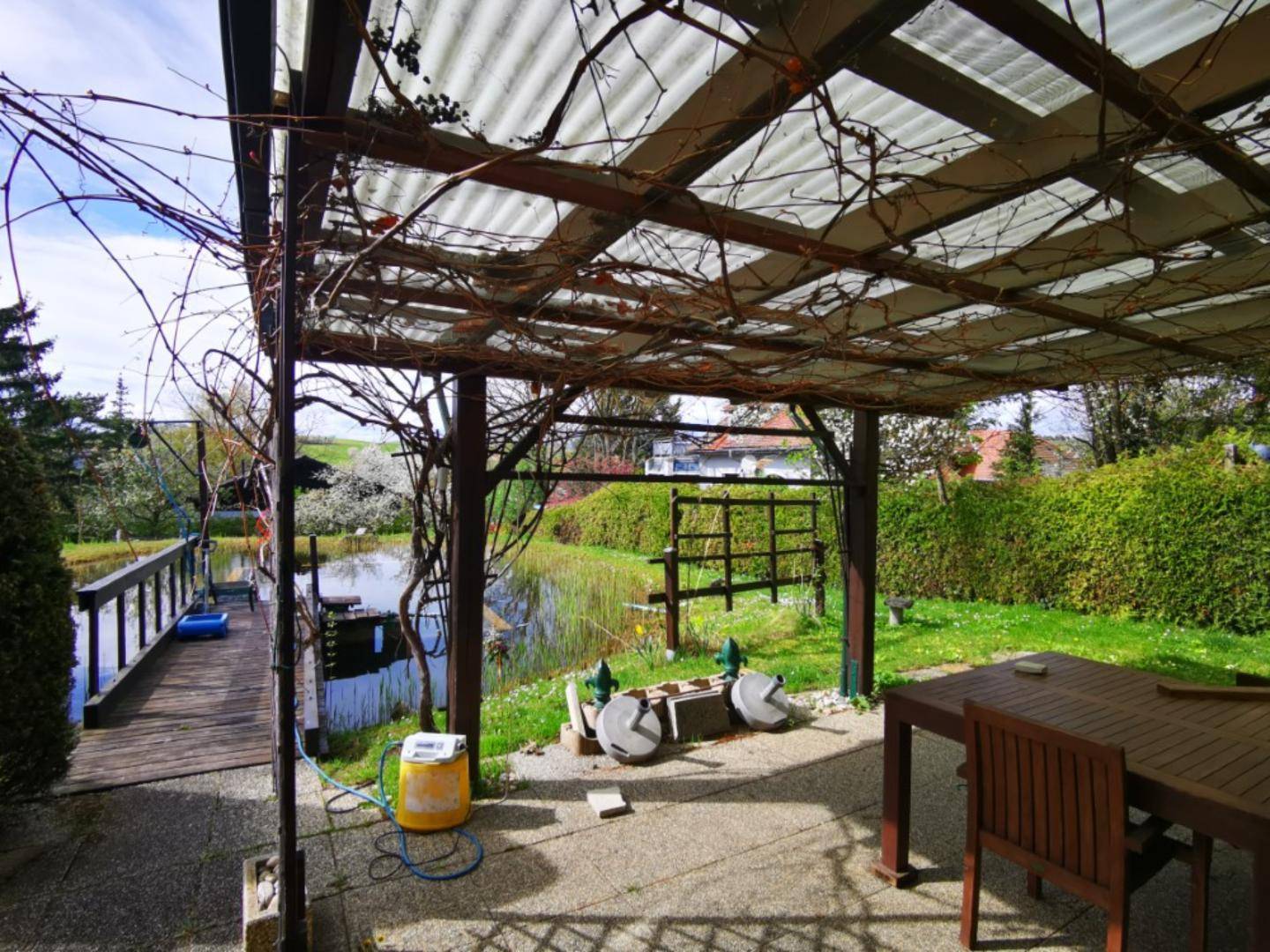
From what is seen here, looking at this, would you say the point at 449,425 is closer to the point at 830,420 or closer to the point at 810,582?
the point at 810,582

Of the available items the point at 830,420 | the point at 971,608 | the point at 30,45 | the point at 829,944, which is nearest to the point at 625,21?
the point at 30,45

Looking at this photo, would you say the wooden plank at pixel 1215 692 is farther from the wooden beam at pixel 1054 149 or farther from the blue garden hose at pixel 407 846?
the blue garden hose at pixel 407 846

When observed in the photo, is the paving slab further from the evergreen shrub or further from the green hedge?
the green hedge

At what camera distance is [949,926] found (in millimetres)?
2367

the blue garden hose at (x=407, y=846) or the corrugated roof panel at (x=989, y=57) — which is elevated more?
the corrugated roof panel at (x=989, y=57)

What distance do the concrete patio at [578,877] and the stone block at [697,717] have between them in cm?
51

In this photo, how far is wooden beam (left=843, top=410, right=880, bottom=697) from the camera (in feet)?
15.6

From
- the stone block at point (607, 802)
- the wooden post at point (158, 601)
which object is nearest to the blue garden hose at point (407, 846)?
the stone block at point (607, 802)

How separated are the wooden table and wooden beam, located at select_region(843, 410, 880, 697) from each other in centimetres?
149

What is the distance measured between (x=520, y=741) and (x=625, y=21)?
3.91m

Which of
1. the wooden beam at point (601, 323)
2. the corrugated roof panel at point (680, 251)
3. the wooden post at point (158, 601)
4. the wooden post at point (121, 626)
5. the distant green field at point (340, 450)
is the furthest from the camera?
the distant green field at point (340, 450)

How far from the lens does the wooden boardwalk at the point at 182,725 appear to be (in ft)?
11.9

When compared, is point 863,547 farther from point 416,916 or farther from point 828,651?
point 416,916

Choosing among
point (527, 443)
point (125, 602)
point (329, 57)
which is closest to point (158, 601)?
point (125, 602)
